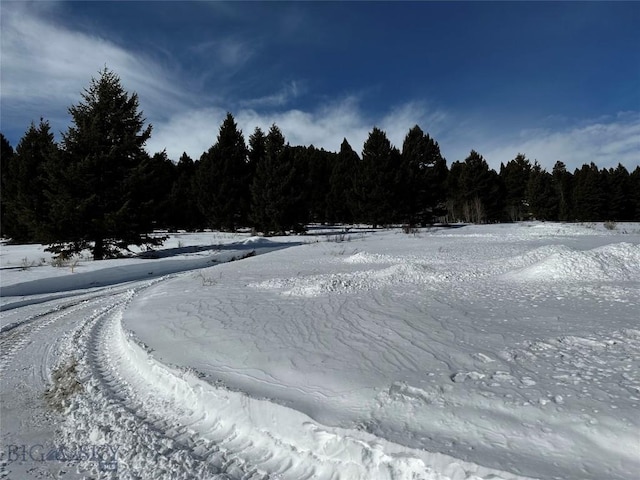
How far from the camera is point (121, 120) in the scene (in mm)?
18312

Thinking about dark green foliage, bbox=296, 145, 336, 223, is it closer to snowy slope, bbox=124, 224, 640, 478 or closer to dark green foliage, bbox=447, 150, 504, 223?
dark green foliage, bbox=447, 150, 504, 223

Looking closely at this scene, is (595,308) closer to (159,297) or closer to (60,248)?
(159,297)

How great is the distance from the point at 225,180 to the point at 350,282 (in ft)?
89.3

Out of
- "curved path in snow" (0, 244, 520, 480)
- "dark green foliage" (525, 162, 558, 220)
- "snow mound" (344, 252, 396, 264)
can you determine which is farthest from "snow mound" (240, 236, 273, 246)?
"dark green foliage" (525, 162, 558, 220)

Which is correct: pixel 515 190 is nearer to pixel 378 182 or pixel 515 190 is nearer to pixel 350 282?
pixel 378 182

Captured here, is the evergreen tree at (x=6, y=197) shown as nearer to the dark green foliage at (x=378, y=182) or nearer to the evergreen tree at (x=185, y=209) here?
the evergreen tree at (x=185, y=209)

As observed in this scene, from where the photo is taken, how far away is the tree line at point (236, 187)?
55.3 feet

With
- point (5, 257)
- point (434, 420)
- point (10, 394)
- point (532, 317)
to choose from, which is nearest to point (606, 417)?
point (434, 420)

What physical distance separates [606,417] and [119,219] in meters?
17.7

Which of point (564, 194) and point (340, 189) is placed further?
point (564, 194)

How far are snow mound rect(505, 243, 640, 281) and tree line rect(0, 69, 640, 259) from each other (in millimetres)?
15892

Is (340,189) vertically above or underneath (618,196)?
above

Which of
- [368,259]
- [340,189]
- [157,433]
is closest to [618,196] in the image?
[340,189]

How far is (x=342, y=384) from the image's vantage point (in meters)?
3.60
